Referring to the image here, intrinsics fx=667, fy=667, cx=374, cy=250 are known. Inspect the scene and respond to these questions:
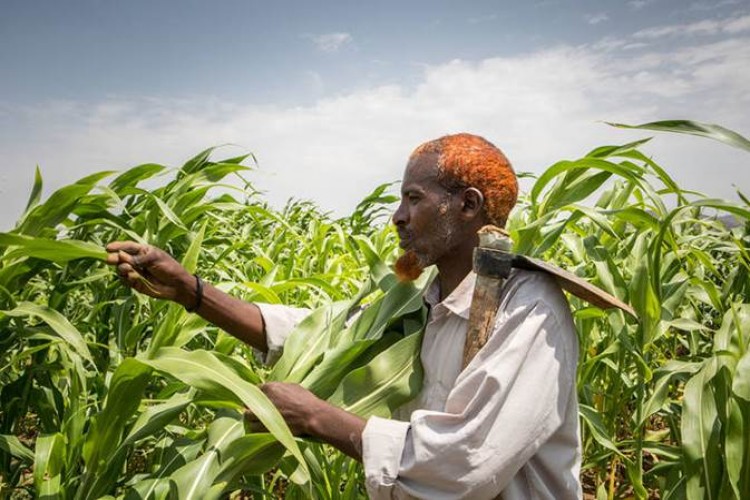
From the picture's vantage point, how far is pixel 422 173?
1.53m

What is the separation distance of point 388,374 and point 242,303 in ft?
1.55

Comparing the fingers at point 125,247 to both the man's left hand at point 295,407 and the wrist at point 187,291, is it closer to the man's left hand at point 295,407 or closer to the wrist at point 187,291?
the wrist at point 187,291

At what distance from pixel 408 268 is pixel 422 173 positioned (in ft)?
0.77

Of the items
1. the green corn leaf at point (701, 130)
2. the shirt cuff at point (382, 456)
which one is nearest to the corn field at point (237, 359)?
the green corn leaf at point (701, 130)

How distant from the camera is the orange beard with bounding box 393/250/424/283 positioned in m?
1.59

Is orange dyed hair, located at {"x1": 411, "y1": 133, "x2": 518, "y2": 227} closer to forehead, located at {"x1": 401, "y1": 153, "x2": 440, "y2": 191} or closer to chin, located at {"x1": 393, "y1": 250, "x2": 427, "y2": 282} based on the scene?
forehead, located at {"x1": 401, "y1": 153, "x2": 440, "y2": 191}

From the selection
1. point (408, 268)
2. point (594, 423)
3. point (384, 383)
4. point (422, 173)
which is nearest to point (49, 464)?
point (384, 383)

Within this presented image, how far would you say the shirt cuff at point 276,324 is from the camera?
171cm

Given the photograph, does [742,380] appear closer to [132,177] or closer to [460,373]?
[460,373]

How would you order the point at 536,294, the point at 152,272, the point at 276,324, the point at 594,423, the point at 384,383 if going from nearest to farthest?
the point at 536,294 → the point at 384,383 → the point at 152,272 → the point at 276,324 → the point at 594,423

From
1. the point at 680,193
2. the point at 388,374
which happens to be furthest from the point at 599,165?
the point at 388,374

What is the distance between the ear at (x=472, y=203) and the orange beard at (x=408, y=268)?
17cm

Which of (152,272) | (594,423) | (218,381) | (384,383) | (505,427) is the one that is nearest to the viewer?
(218,381)

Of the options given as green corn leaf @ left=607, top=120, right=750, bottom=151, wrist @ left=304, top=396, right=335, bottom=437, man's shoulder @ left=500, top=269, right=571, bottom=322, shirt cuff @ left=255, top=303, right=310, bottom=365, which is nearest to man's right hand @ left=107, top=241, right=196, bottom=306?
shirt cuff @ left=255, top=303, right=310, bottom=365
